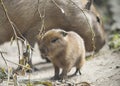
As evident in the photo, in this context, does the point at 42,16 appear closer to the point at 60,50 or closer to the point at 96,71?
the point at 60,50

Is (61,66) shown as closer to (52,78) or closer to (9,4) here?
(52,78)

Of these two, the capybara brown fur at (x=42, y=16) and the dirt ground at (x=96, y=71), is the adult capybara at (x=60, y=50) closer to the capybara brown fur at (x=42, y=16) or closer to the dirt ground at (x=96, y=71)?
the dirt ground at (x=96, y=71)

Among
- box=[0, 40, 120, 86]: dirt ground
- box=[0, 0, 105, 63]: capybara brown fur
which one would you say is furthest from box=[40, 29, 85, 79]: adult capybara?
box=[0, 0, 105, 63]: capybara brown fur

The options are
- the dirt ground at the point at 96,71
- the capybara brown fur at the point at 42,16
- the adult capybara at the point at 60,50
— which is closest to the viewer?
the dirt ground at the point at 96,71

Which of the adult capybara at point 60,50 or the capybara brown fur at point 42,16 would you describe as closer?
the adult capybara at point 60,50

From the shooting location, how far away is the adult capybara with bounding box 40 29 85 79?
19.9 feet

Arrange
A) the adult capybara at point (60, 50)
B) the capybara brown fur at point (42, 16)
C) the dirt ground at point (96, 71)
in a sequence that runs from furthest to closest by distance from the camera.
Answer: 1. the capybara brown fur at point (42, 16)
2. the adult capybara at point (60, 50)
3. the dirt ground at point (96, 71)

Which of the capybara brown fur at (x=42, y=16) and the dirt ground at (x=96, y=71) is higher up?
the capybara brown fur at (x=42, y=16)

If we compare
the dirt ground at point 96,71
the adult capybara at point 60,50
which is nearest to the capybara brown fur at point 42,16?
the dirt ground at point 96,71

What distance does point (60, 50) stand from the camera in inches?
241

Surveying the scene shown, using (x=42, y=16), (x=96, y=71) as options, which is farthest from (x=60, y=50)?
(x=42, y=16)

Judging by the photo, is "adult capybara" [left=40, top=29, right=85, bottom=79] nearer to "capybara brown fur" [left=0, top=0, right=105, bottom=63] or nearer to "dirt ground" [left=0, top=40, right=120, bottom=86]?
"dirt ground" [left=0, top=40, right=120, bottom=86]

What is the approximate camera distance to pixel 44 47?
6047 mm

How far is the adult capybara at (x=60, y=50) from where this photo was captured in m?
6.06
